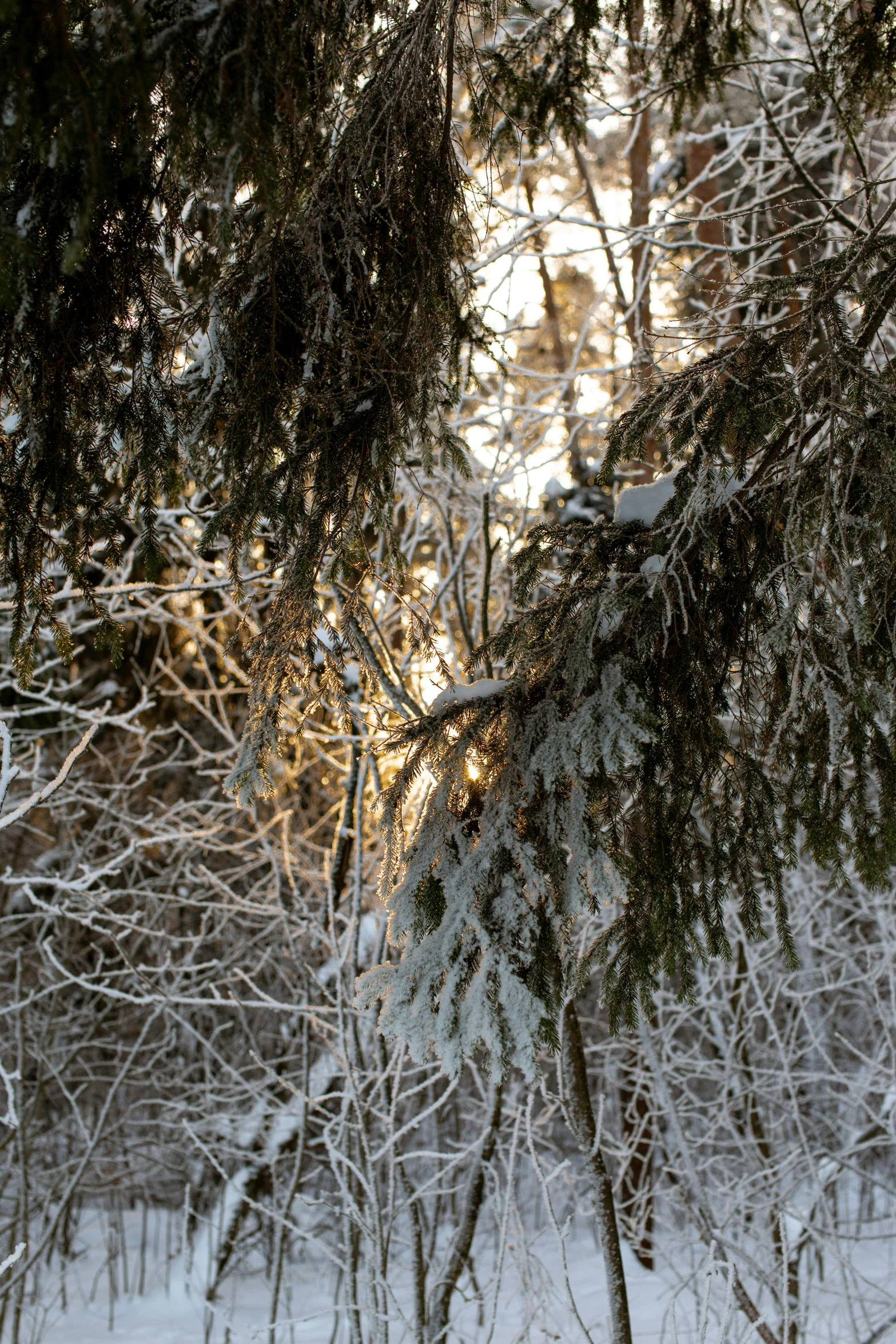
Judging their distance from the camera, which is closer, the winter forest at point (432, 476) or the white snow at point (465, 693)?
the winter forest at point (432, 476)

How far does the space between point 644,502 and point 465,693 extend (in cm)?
79

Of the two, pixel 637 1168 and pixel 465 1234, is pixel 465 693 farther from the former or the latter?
pixel 637 1168

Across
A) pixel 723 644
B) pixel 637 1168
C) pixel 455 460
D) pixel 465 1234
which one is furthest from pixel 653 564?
pixel 637 1168

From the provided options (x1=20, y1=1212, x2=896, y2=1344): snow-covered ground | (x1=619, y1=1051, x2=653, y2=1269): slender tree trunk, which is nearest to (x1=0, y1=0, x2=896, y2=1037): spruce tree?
(x1=619, y1=1051, x2=653, y2=1269): slender tree trunk

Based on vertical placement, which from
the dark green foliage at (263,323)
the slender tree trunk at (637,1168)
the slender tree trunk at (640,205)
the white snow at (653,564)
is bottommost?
the slender tree trunk at (637,1168)

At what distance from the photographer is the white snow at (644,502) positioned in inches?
112

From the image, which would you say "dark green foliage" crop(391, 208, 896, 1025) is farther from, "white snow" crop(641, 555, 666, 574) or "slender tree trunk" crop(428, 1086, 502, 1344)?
"slender tree trunk" crop(428, 1086, 502, 1344)

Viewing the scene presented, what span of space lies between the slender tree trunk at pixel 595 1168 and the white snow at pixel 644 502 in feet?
6.32

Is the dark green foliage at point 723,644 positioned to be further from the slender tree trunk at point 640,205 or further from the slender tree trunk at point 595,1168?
the slender tree trunk at point 640,205

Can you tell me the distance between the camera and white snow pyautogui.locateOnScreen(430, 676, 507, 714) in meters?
2.69

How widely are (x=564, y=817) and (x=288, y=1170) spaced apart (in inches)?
286

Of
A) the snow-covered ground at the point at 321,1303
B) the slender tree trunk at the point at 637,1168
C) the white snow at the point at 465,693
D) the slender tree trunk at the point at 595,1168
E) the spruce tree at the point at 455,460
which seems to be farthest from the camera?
the snow-covered ground at the point at 321,1303

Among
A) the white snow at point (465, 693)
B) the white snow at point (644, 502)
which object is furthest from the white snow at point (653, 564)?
the white snow at point (465, 693)

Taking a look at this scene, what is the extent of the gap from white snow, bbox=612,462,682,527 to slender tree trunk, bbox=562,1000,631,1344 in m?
1.93
